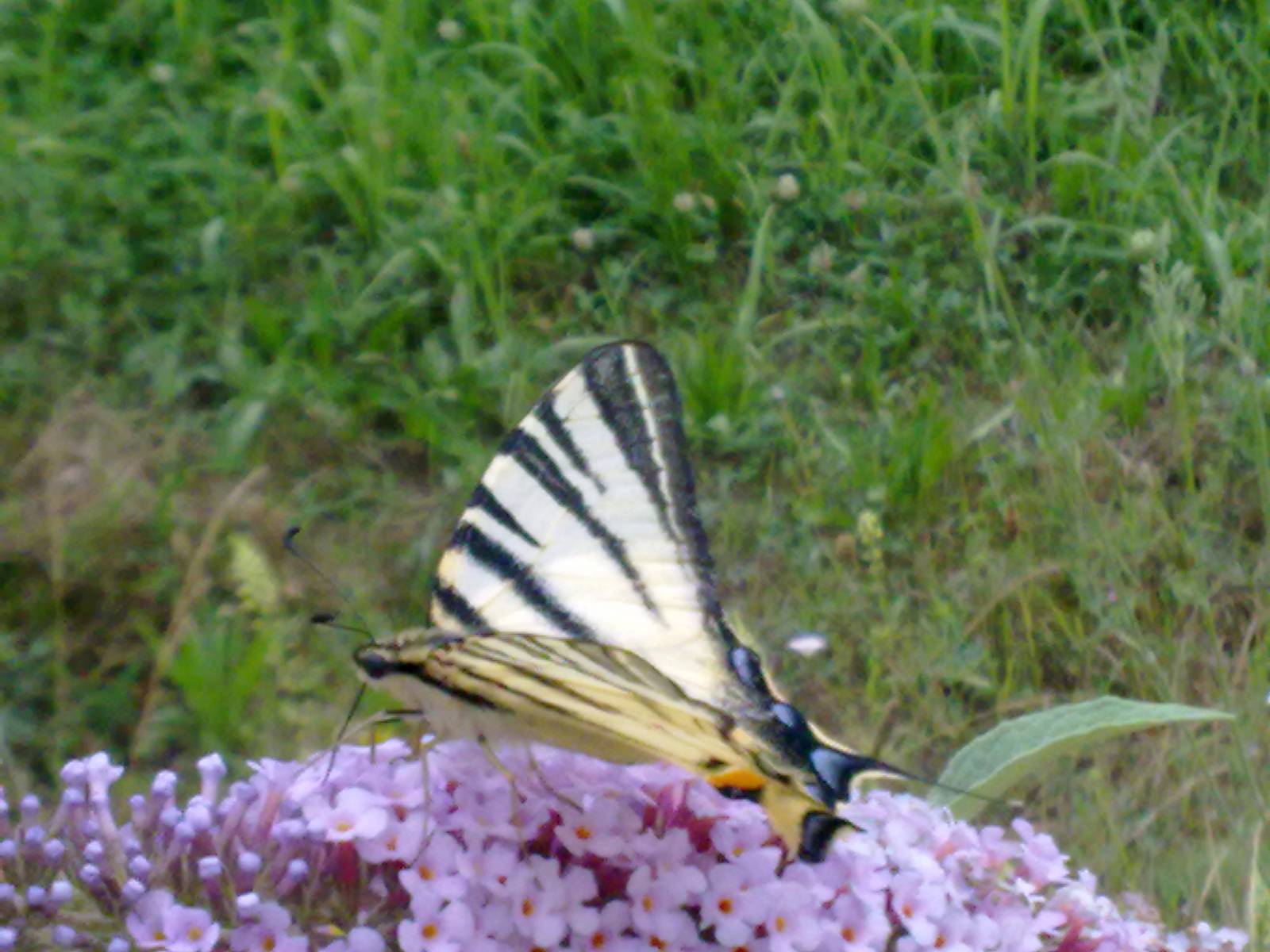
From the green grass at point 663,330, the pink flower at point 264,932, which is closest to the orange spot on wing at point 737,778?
the pink flower at point 264,932

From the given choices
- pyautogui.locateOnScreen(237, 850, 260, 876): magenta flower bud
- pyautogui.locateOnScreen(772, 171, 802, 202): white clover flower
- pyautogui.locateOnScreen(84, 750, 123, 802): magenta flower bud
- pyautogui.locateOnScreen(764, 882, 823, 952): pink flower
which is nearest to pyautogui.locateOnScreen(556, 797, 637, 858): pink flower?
pyautogui.locateOnScreen(764, 882, 823, 952): pink flower

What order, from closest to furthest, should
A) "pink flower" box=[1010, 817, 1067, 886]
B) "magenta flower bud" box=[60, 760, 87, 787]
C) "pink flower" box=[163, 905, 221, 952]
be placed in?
"pink flower" box=[163, 905, 221, 952] → "magenta flower bud" box=[60, 760, 87, 787] → "pink flower" box=[1010, 817, 1067, 886]

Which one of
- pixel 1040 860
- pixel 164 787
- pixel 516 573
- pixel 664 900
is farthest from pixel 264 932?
pixel 1040 860

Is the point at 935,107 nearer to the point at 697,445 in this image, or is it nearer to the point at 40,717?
the point at 697,445

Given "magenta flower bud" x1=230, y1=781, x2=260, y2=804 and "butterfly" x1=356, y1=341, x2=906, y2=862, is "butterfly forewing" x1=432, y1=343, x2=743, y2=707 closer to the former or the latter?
A: "butterfly" x1=356, y1=341, x2=906, y2=862

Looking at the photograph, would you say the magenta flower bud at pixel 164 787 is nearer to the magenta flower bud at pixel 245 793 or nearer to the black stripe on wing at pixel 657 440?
the magenta flower bud at pixel 245 793
